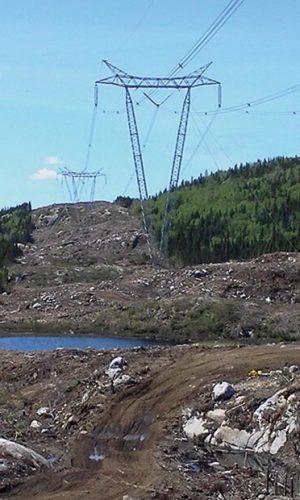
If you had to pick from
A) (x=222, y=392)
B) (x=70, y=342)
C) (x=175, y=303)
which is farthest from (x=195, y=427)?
(x=175, y=303)

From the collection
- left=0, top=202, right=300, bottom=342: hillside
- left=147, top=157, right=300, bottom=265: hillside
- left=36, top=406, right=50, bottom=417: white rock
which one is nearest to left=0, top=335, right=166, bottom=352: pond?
left=0, top=202, right=300, bottom=342: hillside

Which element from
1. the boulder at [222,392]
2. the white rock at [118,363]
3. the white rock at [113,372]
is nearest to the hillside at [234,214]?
the white rock at [118,363]

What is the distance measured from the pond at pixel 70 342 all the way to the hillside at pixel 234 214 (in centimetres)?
5052

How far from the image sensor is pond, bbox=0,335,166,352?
169ft

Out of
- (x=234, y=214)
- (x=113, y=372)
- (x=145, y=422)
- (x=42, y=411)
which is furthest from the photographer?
(x=234, y=214)

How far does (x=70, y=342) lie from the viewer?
5431cm

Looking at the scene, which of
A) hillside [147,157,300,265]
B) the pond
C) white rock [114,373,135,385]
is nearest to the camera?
white rock [114,373,135,385]

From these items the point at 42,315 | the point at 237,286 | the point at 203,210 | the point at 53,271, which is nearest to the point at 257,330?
the point at 237,286

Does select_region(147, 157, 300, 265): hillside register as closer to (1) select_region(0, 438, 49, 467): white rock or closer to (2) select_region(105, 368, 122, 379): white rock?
(2) select_region(105, 368, 122, 379): white rock

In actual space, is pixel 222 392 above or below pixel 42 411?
above

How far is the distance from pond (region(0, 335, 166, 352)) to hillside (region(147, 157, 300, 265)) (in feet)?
166

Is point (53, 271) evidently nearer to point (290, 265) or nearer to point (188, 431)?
point (290, 265)

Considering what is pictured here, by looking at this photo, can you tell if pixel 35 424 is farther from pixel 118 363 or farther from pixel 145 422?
pixel 118 363

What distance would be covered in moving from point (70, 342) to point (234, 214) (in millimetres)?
98827
